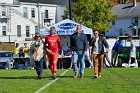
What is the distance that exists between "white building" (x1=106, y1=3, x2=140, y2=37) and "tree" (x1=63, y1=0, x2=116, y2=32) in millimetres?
20125

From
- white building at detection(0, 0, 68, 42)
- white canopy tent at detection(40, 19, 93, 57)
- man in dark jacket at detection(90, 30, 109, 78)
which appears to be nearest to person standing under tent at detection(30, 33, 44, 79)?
man in dark jacket at detection(90, 30, 109, 78)

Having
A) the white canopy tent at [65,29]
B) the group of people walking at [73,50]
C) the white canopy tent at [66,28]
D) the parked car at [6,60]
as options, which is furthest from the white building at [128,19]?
the group of people walking at [73,50]

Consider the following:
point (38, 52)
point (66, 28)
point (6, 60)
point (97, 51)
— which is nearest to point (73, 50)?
point (97, 51)

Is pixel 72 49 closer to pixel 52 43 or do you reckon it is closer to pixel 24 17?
pixel 52 43

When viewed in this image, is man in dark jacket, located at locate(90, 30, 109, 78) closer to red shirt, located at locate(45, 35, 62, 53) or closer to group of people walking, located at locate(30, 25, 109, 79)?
group of people walking, located at locate(30, 25, 109, 79)

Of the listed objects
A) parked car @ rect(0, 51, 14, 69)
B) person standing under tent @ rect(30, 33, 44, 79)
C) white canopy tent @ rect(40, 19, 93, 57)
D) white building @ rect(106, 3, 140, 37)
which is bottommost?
parked car @ rect(0, 51, 14, 69)

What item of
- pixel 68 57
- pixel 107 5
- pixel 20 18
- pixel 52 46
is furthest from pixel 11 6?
pixel 52 46

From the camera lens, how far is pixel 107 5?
71812 mm

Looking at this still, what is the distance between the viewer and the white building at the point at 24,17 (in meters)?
72.9

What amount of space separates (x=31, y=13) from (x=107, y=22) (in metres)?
14.0

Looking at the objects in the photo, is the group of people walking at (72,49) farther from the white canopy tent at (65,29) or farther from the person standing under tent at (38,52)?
the white canopy tent at (65,29)

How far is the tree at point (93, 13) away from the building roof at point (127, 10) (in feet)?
65.7

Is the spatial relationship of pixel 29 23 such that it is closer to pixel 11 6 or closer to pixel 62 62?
pixel 11 6

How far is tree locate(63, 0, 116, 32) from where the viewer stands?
69625 mm
